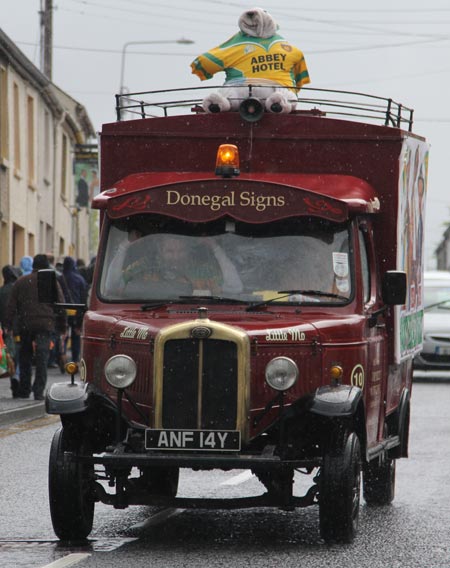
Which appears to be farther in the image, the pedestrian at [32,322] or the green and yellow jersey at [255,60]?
the pedestrian at [32,322]

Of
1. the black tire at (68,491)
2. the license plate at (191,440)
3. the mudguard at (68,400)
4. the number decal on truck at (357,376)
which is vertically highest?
the number decal on truck at (357,376)

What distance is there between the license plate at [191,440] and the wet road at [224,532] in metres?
0.60

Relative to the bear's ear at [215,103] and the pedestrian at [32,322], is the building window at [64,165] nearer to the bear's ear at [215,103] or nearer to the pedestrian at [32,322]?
the pedestrian at [32,322]

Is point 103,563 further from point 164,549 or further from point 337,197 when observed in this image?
point 337,197

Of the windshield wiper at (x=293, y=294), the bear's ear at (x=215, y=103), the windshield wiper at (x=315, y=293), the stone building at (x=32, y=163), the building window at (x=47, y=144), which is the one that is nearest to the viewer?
the windshield wiper at (x=293, y=294)

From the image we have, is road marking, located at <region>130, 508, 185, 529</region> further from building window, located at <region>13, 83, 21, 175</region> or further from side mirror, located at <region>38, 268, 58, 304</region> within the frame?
building window, located at <region>13, 83, 21, 175</region>

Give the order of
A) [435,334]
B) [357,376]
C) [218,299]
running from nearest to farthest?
1. [357,376]
2. [218,299]
3. [435,334]

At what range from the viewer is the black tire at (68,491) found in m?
9.12

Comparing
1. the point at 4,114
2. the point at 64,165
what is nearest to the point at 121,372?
the point at 4,114

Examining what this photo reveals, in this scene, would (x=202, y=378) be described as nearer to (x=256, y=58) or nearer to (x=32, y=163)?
(x=256, y=58)

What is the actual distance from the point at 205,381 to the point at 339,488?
0.98 metres

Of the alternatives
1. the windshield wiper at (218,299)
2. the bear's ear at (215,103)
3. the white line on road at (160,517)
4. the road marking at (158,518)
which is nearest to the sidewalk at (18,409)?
the white line on road at (160,517)

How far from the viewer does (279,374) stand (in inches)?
357

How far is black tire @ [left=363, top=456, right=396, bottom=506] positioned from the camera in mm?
11367
